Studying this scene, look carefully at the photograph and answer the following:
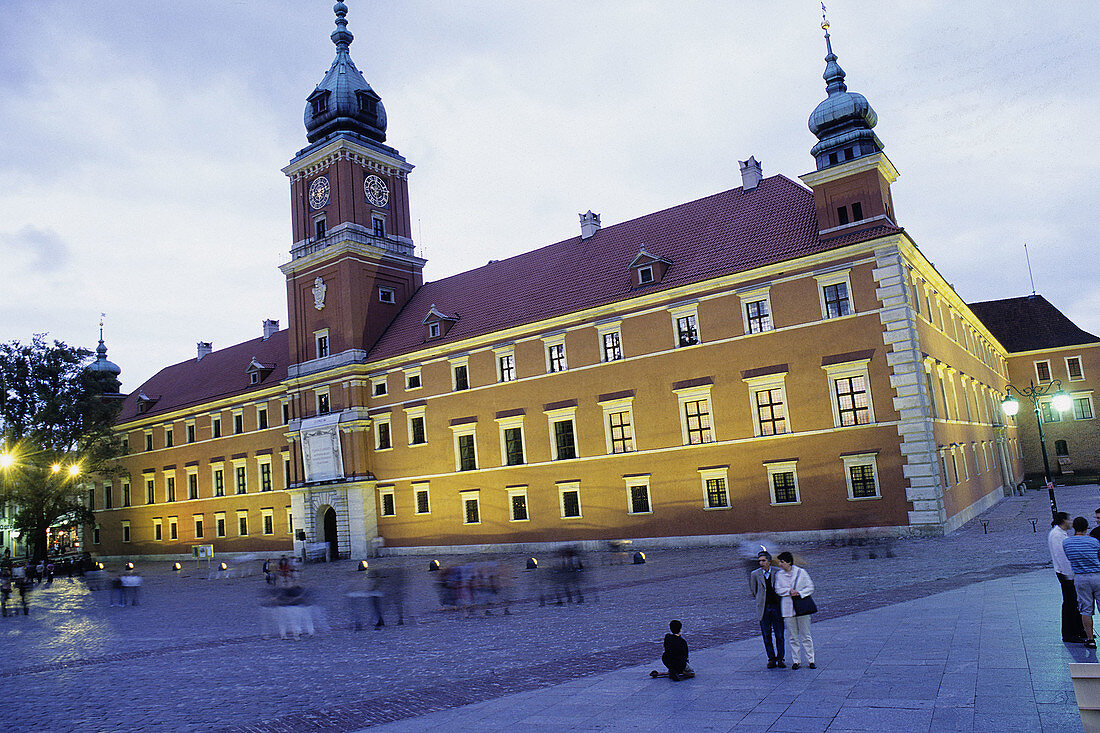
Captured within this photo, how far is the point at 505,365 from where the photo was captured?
36.8 m

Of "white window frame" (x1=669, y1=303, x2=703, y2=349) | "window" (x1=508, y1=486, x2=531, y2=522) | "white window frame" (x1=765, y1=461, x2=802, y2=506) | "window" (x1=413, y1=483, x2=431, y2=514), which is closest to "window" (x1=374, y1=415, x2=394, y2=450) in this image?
"window" (x1=413, y1=483, x2=431, y2=514)

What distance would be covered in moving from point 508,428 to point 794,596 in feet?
88.9

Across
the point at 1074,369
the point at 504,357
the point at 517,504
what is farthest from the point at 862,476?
the point at 1074,369

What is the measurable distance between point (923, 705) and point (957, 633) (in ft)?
12.4

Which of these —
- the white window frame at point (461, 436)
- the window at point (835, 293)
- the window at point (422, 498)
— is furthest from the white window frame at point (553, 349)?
the window at point (835, 293)

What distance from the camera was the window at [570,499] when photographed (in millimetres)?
33594

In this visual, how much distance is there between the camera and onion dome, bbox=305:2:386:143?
1777 inches

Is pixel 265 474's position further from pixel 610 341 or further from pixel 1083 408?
pixel 1083 408

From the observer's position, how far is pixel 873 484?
87.1ft

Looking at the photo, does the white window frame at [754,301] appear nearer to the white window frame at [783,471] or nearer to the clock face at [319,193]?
the white window frame at [783,471]

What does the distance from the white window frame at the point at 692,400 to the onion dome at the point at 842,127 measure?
31.8ft

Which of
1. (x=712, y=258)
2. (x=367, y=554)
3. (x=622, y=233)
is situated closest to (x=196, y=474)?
(x=367, y=554)

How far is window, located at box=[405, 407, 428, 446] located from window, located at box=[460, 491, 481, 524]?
409 cm

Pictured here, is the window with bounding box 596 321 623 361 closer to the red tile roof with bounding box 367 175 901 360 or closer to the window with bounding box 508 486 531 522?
the red tile roof with bounding box 367 175 901 360
